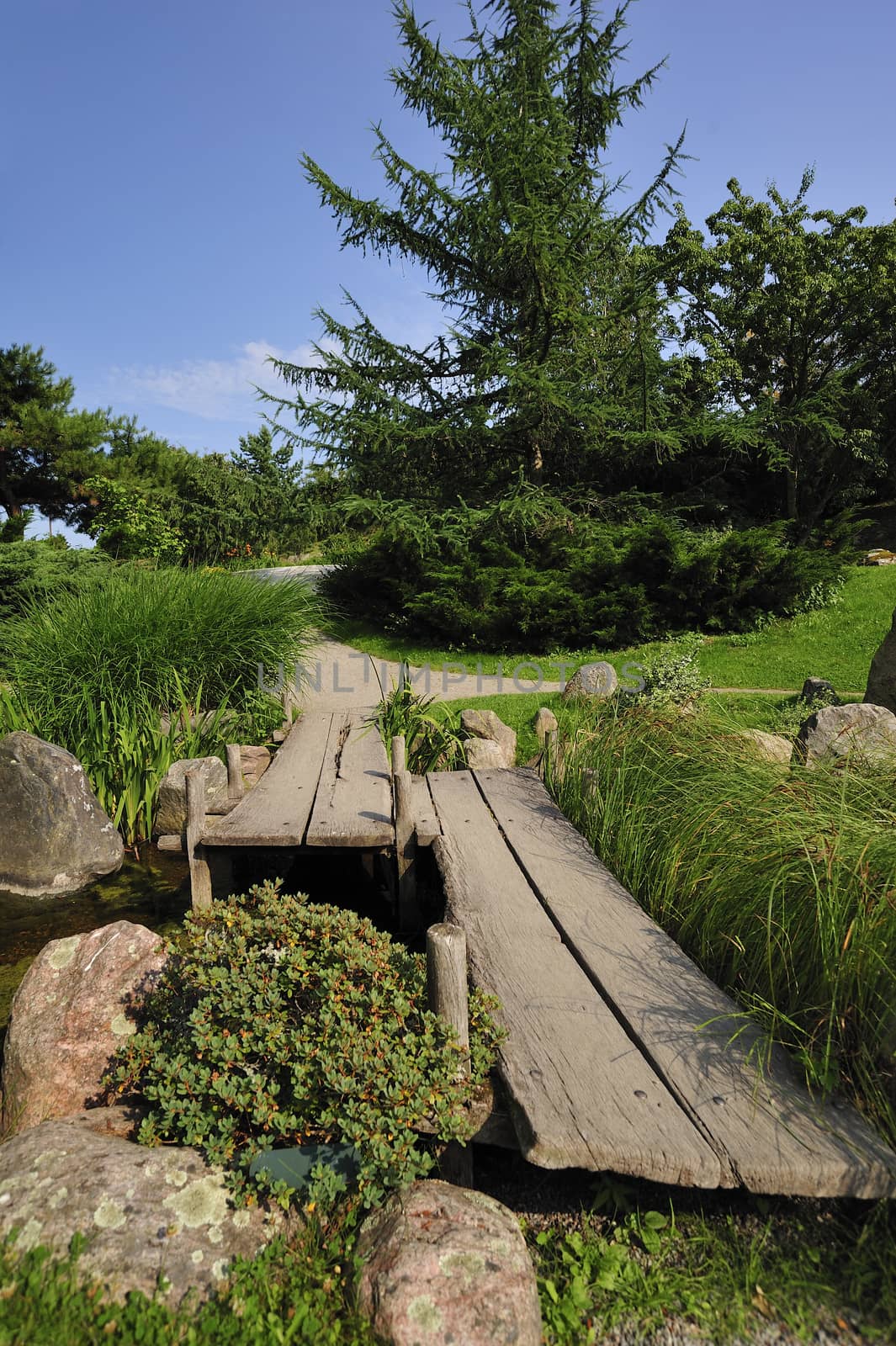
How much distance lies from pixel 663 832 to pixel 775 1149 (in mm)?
2053

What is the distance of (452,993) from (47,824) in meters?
4.41

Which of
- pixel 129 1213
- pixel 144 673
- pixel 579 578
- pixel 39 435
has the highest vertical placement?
pixel 39 435

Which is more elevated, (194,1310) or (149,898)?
(194,1310)

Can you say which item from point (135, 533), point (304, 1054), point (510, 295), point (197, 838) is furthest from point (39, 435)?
point (304, 1054)

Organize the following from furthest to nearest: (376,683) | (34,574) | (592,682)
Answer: (376,683) < (34,574) < (592,682)

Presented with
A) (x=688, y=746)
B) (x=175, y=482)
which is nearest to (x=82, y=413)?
(x=175, y=482)

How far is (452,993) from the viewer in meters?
2.64

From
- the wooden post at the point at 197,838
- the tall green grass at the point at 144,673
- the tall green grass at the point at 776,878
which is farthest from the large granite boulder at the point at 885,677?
the tall green grass at the point at 144,673

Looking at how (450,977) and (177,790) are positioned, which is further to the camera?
(177,790)

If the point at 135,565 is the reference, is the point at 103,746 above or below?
below

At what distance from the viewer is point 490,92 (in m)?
14.5

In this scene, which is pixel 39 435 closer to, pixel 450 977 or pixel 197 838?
pixel 197 838

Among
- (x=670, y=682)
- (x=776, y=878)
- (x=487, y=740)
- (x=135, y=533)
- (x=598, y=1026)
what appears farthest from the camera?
(x=135, y=533)

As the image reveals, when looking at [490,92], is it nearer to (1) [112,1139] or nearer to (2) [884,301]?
(2) [884,301]
